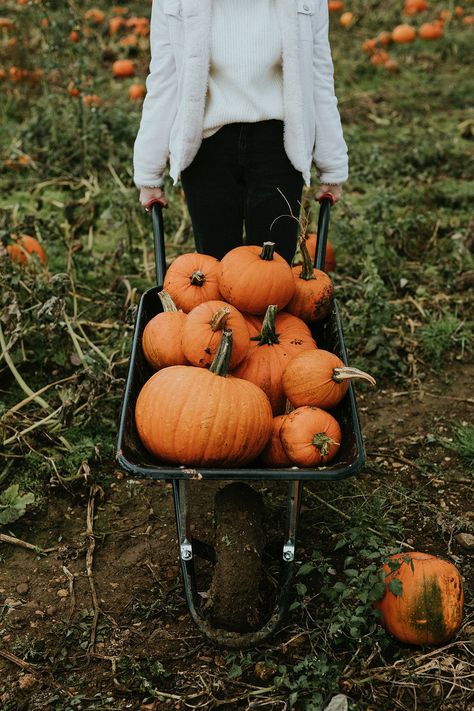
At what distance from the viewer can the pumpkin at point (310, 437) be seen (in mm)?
2230

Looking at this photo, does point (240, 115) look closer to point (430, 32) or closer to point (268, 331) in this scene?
point (268, 331)

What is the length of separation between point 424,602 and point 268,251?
1198 mm

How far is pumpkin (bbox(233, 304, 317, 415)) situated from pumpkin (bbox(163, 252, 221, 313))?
0.25 m

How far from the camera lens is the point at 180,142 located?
2816 mm

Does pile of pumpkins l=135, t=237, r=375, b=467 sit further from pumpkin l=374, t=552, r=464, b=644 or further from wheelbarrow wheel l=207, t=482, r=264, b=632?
pumpkin l=374, t=552, r=464, b=644

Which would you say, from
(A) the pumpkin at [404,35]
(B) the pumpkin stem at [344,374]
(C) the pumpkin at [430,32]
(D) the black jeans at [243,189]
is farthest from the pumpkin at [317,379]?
(C) the pumpkin at [430,32]

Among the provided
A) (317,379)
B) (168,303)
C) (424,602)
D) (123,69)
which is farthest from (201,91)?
(123,69)

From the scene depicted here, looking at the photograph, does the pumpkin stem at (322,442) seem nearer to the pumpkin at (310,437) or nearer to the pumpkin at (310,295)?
the pumpkin at (310,437)

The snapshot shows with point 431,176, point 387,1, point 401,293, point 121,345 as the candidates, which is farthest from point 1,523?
point 387,1

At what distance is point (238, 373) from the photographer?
246 cm

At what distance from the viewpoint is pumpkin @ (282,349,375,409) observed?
2340 millimetres

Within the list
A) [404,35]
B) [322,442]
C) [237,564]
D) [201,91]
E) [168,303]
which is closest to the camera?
[322,442]

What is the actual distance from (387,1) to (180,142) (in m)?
9.43

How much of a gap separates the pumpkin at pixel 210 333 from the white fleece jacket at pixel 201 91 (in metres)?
0.67
